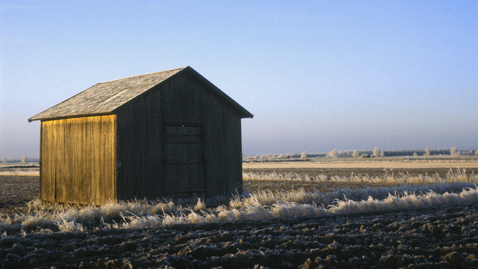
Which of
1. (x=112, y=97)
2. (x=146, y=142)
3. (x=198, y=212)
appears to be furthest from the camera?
(x=112, y=97)

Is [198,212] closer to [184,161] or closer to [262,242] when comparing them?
[184,161]

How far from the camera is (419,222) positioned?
961cm

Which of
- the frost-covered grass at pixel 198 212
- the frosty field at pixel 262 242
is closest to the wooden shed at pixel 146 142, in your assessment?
the frost-covered grass at pixel 198 212

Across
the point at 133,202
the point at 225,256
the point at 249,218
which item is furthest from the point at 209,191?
the point at 225,256

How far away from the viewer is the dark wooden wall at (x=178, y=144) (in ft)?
51.0

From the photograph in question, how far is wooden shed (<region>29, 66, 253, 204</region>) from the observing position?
15.5 metres

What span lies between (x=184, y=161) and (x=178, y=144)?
25.6 inches

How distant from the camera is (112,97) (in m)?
17.4

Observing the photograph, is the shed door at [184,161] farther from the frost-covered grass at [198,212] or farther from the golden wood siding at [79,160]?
the golden wood siding at [79,160]

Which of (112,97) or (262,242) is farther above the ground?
(112,97)

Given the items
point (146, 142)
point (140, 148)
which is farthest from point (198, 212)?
point (146, 142)

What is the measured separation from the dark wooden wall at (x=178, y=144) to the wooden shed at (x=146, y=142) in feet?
0.11

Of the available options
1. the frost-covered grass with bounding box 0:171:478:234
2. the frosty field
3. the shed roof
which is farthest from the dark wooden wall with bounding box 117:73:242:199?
the frosty field

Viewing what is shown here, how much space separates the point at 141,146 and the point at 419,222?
9.44 m
